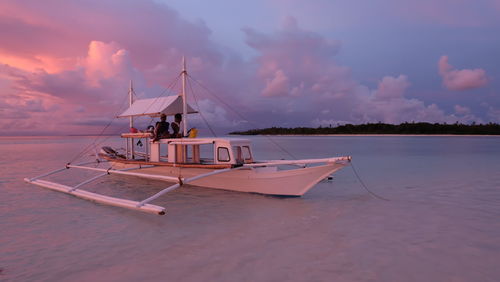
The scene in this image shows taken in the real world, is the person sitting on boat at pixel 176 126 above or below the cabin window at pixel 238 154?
above

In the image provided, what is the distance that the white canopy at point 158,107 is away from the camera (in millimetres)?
15203

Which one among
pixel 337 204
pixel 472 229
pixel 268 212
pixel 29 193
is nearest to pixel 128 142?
pixel 29 193

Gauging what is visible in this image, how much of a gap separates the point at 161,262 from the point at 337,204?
24.0 feet

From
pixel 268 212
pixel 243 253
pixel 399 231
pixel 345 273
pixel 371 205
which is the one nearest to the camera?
pixel 345 273

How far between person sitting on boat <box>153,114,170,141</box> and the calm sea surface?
118 inches

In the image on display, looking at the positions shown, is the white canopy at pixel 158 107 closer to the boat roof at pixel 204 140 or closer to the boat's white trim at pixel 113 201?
the boat roof at pixel 204 140

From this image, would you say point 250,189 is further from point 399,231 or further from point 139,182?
point 139,182

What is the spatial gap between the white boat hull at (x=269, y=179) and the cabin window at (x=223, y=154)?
61 cm

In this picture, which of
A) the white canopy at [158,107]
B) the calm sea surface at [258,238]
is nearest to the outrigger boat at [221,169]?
the white canopy at [158,107]

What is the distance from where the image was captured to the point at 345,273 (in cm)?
584

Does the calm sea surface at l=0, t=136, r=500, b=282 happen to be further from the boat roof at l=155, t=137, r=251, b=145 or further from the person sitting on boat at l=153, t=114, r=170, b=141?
the person sitting on boat at l=153, t=114, r=170, b=141

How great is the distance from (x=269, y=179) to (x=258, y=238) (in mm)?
4214

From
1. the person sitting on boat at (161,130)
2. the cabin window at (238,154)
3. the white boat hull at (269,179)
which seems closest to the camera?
the white boat hull at (269,179)

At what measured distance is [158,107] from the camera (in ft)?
51.1
